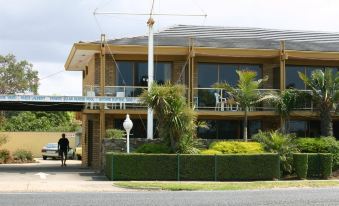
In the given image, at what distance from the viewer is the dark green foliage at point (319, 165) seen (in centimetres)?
2500

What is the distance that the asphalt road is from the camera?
1500cm

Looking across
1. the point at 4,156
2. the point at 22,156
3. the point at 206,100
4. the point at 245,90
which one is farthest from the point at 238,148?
the point at 22,156

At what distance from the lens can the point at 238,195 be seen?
17.5 metres

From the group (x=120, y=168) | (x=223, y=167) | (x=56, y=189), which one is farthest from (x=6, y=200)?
(x=223, y=167)

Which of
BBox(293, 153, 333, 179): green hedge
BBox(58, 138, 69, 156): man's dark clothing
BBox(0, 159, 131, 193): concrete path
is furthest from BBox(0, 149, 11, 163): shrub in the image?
BBox(293, 153, 333, 179): green hedge

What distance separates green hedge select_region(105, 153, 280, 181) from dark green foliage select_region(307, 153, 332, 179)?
176 centimetres

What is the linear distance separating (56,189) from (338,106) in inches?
583

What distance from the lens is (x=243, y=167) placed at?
2378cm

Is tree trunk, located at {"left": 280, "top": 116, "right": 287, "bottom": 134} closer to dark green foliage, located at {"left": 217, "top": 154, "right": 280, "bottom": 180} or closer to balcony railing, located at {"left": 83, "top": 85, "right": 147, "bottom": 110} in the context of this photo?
dark green foliage, located at {"left": 217, "top": 154, "right": 280, "bottom": 180}

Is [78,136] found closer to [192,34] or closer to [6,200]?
[192,34]

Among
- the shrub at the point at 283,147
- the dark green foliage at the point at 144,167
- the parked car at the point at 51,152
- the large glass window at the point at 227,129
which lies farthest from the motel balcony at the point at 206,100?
the parked car at the point at 51,152

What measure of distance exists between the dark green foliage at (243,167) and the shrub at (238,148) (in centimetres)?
97

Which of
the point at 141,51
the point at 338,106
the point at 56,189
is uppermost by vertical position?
the point at 141,51

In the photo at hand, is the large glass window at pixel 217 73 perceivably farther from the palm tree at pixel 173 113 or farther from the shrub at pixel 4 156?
the shrub at pixel 4 156
